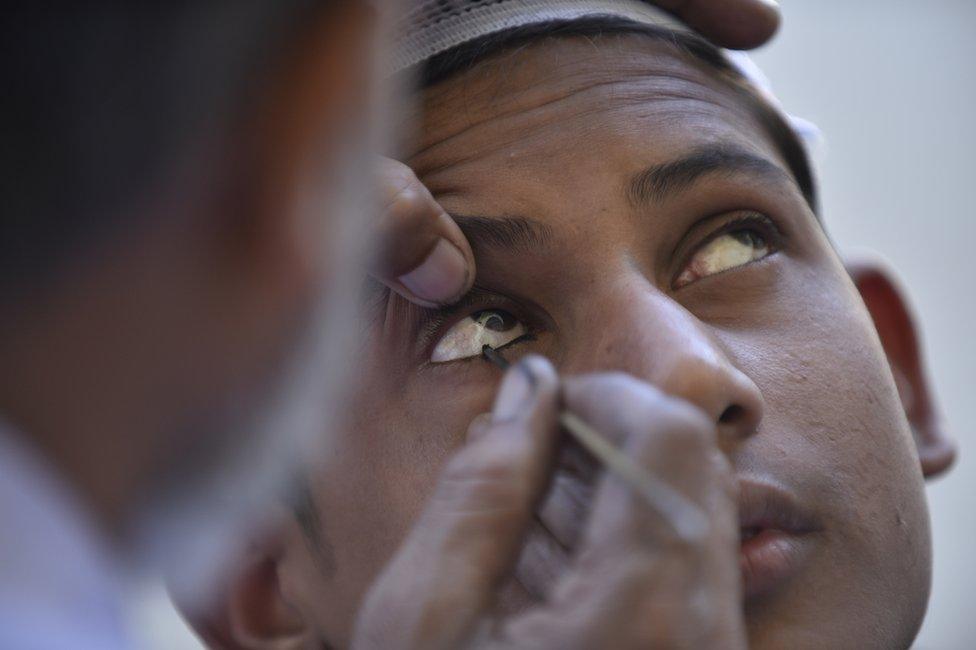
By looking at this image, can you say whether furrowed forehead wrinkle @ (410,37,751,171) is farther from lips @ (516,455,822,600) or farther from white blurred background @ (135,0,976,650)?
white blurred background @ (135,0,976,650)

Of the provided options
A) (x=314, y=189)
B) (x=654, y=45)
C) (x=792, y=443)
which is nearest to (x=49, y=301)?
(x=314, y=189)

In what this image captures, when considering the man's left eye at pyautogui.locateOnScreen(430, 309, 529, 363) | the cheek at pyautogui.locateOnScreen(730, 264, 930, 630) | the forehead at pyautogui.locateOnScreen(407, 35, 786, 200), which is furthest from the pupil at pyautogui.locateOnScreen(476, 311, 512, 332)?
the cheek at pyautogui.locateOnScreen(730, 264, 930, 630)

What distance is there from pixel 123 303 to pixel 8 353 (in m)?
0.08

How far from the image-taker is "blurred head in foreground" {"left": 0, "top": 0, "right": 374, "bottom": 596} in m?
0.64

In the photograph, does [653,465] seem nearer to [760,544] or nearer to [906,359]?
[760,544]

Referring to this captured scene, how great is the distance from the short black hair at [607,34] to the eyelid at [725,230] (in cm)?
22

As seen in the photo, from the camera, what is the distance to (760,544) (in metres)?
1.00

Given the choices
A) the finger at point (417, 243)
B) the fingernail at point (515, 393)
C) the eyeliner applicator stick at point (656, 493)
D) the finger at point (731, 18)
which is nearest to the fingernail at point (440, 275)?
the finger at point (417, 243)

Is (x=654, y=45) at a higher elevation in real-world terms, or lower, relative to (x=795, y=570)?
higher

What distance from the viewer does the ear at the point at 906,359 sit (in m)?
1.59

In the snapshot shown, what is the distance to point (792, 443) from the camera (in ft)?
3.43

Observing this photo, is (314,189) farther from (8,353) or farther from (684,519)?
(684,519)

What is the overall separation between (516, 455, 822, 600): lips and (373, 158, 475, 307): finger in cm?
Result: 31

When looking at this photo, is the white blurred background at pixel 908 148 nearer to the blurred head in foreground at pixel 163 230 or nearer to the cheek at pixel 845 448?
the cheek at pixel 845 448
